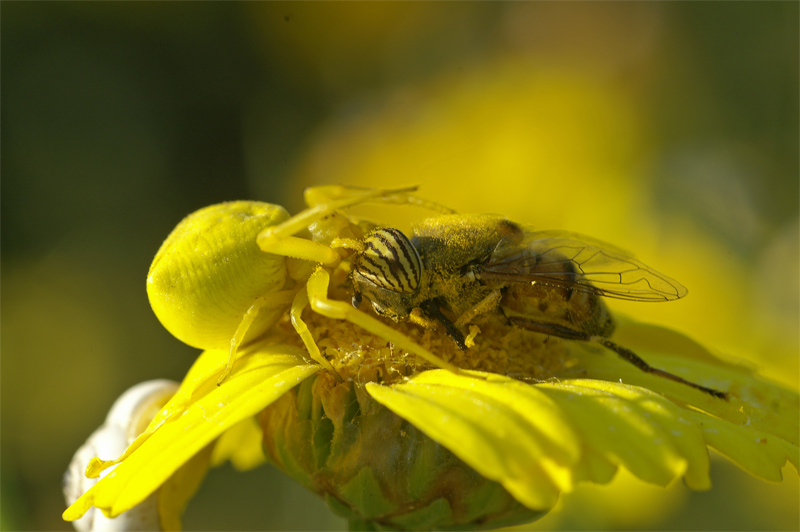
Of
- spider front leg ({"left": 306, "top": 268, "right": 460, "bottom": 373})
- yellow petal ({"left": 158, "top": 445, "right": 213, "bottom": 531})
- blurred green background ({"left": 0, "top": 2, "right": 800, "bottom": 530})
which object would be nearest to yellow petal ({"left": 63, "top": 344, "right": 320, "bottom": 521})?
spider front leg ({"left": 306, "top": 268, "right": 460, "bottom": 373})

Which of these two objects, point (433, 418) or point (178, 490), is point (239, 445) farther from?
point (433, 418)

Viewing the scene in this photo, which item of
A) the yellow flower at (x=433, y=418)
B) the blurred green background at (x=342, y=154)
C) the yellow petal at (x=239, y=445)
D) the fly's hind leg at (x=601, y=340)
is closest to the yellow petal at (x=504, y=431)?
the yellow flower at (x=433, y=418)

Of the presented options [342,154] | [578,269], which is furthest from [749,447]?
[342,154]

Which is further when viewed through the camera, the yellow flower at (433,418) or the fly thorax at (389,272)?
the fly thorax at (389,272)

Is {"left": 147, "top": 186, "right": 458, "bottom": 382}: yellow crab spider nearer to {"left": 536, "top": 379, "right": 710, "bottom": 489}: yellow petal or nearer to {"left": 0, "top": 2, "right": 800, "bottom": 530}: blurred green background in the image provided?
{"left": 536, "top": 379, "right": 710, "bottom": 489}: yellow petal

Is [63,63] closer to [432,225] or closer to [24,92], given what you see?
[24,92]

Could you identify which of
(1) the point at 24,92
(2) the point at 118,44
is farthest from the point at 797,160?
(1) the point at 24,92

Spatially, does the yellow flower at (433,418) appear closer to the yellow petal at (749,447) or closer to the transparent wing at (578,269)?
the yellow petal at (749,447)
